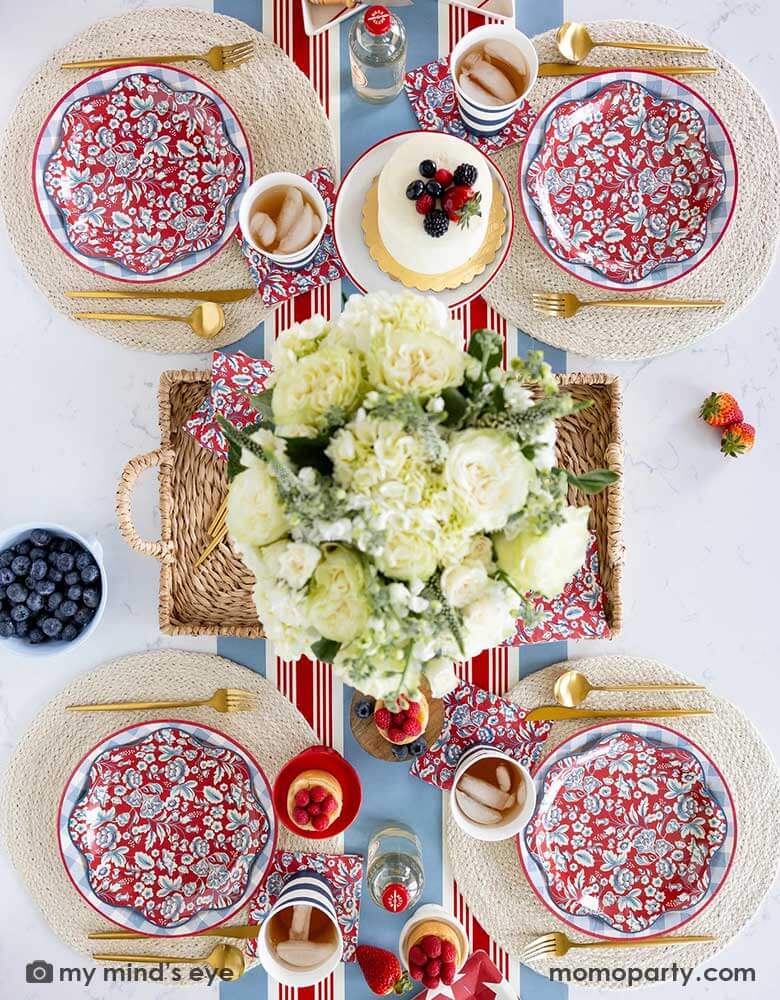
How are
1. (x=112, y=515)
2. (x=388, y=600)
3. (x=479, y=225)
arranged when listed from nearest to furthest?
(x=388, y=600) → (x=479, y=225) → (x=112, y=515)

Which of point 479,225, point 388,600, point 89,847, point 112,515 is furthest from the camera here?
point 112,515

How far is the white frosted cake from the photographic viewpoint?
137 centimetres

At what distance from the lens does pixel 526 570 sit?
36.9 inches

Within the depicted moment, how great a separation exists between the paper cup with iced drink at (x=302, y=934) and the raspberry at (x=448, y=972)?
0.57ft

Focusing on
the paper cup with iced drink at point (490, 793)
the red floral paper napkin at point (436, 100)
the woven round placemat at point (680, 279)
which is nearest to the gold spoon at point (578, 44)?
the woven round placemat at point (680, 279)

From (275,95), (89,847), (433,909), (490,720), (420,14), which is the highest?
(420,14)

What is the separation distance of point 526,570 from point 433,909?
90 centimetres

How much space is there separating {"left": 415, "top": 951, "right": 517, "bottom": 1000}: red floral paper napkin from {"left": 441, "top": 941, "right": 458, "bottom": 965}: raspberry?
0.05 meters

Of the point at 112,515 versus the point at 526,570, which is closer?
the point at 526,570

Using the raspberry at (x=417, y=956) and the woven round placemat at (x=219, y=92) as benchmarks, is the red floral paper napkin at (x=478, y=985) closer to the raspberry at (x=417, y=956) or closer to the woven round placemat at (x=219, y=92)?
the raspberry at (x=417, y=956)

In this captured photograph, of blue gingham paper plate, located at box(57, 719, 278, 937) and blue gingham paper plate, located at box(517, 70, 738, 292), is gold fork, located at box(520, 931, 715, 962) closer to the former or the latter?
blue gingham paper plate, located at box(57, 719, 278, 937)

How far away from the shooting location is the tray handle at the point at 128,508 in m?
1.43

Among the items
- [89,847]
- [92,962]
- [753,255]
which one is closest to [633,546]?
[753,255]

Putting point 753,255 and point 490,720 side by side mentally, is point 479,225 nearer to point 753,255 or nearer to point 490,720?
point 753,255
